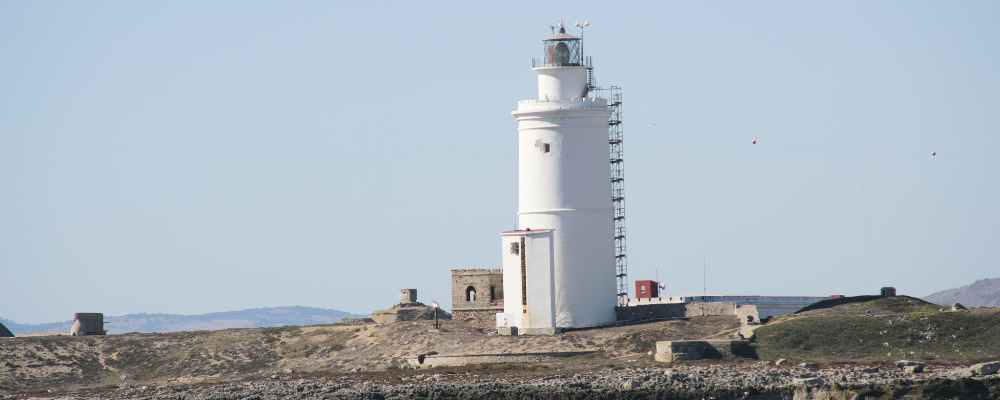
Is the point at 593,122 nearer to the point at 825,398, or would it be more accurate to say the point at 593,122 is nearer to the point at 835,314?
the point at 835,314

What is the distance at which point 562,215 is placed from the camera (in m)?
63.5

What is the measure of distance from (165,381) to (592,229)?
14.3 m

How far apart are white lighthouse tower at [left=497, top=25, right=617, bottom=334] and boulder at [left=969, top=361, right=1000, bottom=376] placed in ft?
51.9

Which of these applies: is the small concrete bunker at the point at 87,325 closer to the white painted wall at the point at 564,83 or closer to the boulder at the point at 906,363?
the white painted wall at the point at 564,83

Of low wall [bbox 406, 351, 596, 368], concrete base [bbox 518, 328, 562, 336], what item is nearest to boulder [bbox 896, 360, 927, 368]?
low wall [bbox 406, 351, 596, 368]

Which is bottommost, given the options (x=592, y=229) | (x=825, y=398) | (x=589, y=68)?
(x=825, y=398)

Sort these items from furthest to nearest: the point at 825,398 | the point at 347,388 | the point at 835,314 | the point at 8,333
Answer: the point at 8,333 → the point at 835,314 → the point at 347,388 → the point at 825,398

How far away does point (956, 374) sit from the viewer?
165 ft

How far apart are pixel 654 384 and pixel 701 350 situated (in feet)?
20.0

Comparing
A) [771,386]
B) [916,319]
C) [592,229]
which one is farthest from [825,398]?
[592,229]

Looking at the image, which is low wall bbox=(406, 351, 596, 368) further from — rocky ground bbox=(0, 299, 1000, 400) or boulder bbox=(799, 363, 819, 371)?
boulder bbox=(799, 363, 819, 371)

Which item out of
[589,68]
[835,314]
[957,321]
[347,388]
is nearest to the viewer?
[347,388]

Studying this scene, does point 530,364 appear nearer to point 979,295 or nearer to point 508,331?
point 508,331

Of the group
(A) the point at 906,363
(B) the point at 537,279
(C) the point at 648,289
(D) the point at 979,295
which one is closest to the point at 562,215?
(B) the point at 537,279
